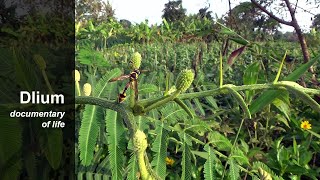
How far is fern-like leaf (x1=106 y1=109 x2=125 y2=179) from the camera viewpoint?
65cm

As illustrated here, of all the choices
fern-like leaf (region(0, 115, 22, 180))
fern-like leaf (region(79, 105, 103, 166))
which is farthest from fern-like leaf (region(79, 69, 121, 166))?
fern-like leaf (region(0, 115, 22, 180))

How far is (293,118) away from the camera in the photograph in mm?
2033

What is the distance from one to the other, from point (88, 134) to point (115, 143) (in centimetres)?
5

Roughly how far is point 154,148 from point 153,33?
10.2 meters

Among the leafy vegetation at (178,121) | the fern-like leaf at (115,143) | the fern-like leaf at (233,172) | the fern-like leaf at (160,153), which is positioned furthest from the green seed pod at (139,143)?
the fern-like leaf at (233,172)

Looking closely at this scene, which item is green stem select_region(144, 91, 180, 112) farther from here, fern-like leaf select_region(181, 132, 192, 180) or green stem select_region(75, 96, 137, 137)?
fern-like leaf select_region(181, 132, 192, 180)

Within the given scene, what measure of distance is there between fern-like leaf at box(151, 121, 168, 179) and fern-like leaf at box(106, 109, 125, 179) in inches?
3.9

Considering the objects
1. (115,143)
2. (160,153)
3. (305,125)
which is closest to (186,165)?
(160,153)

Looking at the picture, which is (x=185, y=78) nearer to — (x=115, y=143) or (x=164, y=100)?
(x=164, y=100)

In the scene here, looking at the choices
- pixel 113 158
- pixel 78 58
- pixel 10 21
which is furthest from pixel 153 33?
pixel 113 158

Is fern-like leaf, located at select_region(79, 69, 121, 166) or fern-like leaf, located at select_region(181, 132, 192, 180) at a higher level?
fern-like leaf, located at select_region(79, 69, 121, 166)

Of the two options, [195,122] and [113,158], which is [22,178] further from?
[195,122]

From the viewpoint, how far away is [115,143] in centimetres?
68

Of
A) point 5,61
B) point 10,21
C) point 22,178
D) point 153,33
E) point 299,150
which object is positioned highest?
point 153,33
